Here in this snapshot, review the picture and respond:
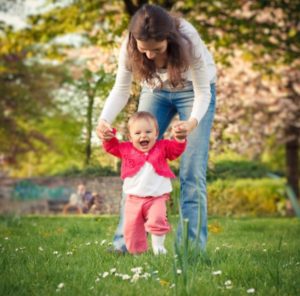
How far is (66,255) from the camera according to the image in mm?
3789

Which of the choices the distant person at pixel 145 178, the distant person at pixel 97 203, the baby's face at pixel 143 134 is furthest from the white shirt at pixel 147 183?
the distant person at pixel 97 203

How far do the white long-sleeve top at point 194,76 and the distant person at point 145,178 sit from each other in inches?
8.0

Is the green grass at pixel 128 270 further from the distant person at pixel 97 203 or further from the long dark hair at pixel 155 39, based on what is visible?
the distant person at pixel 97 203

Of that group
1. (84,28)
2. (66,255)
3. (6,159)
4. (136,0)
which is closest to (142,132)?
(66,255)

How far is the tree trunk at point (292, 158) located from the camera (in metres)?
15.7

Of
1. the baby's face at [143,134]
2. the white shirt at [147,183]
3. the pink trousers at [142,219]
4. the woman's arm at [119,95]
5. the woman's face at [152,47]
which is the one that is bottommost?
the pink trousers at [142,219]

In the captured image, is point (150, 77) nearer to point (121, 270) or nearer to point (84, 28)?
point (121, 270)

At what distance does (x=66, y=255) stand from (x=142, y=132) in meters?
0.95

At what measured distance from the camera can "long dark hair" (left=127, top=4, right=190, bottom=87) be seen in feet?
10.8

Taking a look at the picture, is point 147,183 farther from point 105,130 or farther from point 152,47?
point 152,47

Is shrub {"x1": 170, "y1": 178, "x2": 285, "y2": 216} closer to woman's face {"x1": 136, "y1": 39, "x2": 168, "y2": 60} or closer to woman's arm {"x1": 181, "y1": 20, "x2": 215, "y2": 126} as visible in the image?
woman's arm {"x1": 181, "y1": 20, "x2": 215, "y2": 126}

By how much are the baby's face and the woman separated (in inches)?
6.7

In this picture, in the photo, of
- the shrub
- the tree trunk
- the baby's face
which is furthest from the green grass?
the tree trunk

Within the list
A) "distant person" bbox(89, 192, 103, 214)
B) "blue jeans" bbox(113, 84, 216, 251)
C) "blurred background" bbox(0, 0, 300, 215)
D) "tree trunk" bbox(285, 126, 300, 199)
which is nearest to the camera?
"blue jeans" bbox(113, 84, 216, 251)
